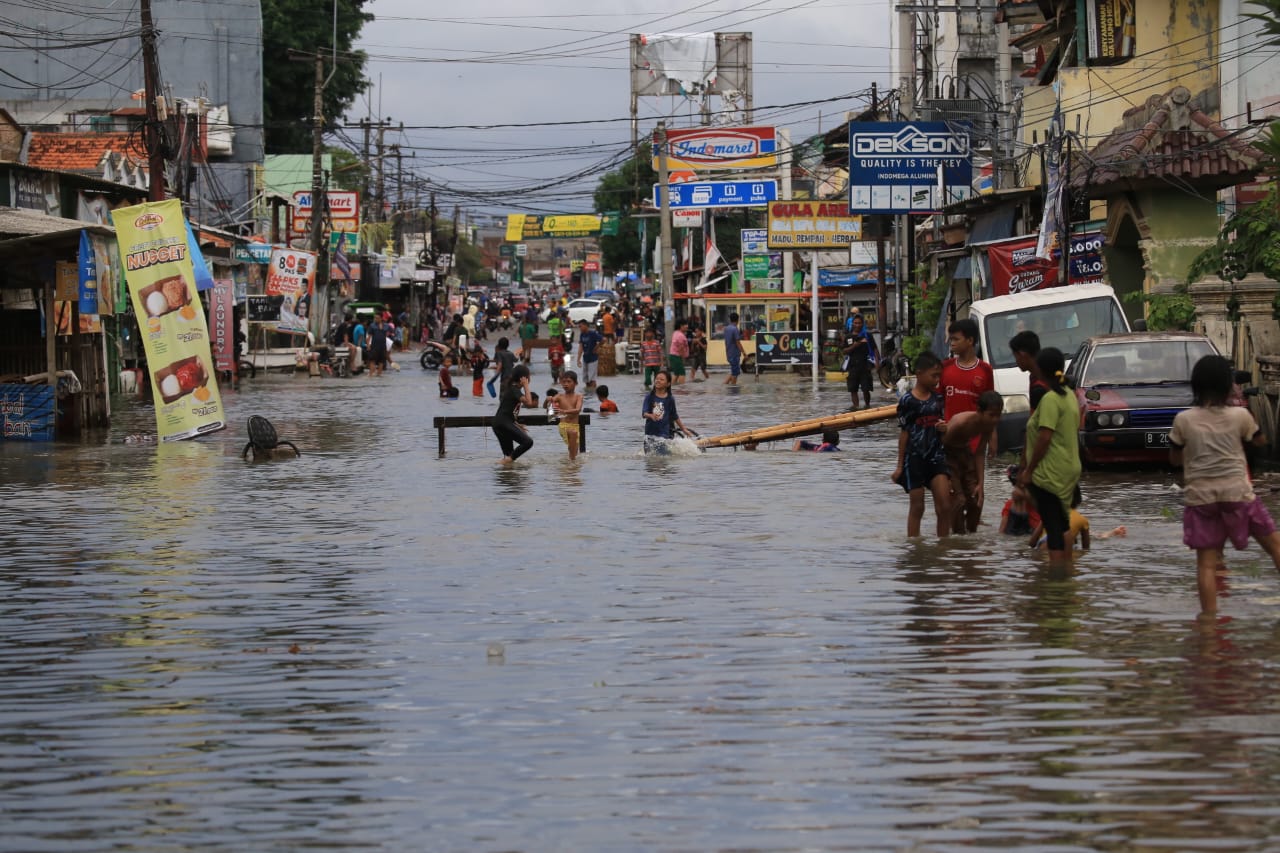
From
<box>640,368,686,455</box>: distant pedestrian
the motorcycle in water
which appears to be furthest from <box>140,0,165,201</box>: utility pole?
the motorcycle in water

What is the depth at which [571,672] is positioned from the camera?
8.64 meters

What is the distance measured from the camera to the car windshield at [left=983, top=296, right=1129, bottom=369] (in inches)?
943

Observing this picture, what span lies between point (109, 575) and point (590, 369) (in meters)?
34.2

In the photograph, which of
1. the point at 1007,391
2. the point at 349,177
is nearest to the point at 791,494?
the point at 1007,391

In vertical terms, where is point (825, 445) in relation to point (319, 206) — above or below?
below

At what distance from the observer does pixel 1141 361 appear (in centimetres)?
2055

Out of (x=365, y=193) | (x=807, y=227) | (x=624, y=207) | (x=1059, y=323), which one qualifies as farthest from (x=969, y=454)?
(x=624, y=207)

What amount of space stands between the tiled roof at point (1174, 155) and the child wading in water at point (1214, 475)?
60.6ft

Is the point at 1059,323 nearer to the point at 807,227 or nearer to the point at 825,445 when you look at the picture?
the point at 825,445

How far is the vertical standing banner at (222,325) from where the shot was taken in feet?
144

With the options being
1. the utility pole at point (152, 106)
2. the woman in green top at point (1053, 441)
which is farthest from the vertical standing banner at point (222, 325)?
the woman in green top at point (1053, 441)

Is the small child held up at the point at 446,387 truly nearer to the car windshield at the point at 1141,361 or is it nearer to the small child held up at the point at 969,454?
the car windshield at the point at 1141,361

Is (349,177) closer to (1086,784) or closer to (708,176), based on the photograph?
(708,176)

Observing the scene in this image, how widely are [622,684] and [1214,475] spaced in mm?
3747
